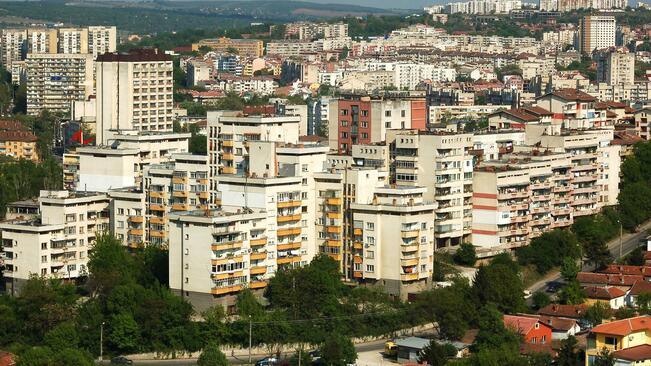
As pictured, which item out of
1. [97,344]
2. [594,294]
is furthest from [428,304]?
[97,344]

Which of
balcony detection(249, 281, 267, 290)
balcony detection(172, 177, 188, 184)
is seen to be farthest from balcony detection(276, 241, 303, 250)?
balcony detection(172, 177, 188, 184)

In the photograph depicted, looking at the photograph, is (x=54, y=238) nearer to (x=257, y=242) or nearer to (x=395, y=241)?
(x=257, y=242)

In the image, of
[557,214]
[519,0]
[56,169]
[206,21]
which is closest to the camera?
[557,214]

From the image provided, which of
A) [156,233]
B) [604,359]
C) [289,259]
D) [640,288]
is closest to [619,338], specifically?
[604,359]

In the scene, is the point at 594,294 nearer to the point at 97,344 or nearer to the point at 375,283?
the point at 375,283

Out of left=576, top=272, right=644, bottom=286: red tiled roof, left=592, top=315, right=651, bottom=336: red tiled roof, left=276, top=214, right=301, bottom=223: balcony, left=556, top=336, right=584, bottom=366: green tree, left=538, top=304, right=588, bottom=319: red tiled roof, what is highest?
left=276, top=214, right=301, bottom=223: balcony

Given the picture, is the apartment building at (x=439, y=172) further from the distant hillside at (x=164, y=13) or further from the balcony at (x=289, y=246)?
the distant hillside at (x=164, y=13)

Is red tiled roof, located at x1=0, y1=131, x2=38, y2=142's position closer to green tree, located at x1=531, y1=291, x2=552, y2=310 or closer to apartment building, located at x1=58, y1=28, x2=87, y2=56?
apartment building, located at x1=58, y1=28, x2=87, y2=56
